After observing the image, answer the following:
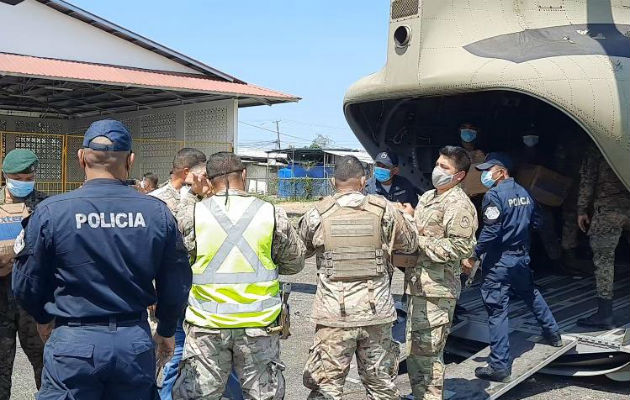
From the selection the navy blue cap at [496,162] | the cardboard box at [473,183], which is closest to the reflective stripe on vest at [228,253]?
the navy blue cap at [496,162]

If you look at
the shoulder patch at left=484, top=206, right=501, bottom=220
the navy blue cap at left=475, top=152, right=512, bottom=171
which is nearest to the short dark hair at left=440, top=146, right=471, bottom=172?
the shoulder patch at left=484, top=206, right=501, bottom=220

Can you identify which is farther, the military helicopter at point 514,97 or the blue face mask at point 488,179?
the blue face mask at point 488,179

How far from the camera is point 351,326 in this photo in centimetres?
361

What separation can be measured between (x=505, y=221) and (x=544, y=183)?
Result: 6.72 ft

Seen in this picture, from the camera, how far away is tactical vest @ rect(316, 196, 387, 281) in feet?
12.0

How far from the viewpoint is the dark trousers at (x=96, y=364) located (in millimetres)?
2596

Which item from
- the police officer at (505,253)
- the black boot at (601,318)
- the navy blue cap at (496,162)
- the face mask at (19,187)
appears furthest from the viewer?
the black boot at (601,318)

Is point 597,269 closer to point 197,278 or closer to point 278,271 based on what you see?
point 278,271

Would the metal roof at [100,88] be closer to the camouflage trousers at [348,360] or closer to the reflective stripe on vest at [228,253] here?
the reflective stripe on vest at [228,253]

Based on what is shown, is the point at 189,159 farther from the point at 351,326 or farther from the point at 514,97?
the point at 514,97

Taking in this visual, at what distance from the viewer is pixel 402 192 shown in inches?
241

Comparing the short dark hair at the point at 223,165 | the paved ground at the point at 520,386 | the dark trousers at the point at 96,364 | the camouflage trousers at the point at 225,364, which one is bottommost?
the paved ground at the point at 520,386

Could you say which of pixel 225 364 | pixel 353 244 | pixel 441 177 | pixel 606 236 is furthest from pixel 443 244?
pixel 606 236

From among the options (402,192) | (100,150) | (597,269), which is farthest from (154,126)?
(100,150)
